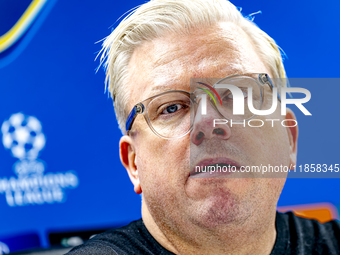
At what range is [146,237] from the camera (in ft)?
3.11

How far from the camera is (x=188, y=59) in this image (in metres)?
0.87

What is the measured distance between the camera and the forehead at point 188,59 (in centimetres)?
86

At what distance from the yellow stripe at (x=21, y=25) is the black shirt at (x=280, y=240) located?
1.15 meters

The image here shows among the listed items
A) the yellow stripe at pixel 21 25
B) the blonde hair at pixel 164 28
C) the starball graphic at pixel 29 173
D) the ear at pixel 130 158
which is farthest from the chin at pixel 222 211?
the yellow stripe at pixel 21 25

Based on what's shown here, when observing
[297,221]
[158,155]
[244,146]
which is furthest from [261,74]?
[297,221]

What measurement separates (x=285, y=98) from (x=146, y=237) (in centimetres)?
62

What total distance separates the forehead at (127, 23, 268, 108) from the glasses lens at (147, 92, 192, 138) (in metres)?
0.03

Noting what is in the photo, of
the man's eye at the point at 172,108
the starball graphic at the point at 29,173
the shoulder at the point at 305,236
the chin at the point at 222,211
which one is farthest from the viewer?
the starball graphic at the point at 29,173

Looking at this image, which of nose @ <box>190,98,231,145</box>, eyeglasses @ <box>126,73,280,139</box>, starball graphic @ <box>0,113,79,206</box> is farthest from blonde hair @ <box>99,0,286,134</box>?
starball graphic @ <box>0,113,79,206</box>

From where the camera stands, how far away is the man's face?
79 cm

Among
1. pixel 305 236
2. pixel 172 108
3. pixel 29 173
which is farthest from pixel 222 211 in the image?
pixel 29 173

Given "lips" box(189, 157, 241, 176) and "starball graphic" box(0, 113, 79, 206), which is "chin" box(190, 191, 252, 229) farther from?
"starball graphic" box(0, 113, 79, 206)

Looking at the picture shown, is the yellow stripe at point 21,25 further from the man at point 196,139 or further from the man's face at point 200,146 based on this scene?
the man's face at point 200,146

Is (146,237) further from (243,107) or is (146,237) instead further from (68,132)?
(68,132)
